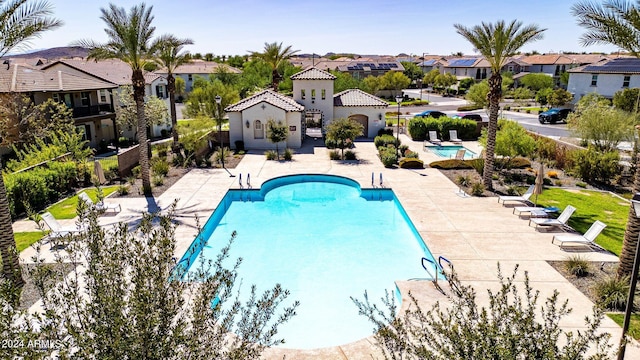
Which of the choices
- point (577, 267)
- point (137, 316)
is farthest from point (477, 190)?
A: point (137, 316)

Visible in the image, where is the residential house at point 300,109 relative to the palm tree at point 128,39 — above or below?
below

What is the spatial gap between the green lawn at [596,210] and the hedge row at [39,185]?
887 inches

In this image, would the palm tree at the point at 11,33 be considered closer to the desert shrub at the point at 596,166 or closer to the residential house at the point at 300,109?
the residential house at the point at 300,109

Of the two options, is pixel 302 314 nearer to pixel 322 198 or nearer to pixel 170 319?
pixel 170 319

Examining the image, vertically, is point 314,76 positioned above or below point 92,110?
above

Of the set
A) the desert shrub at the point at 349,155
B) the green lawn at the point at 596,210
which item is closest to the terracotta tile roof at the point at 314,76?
the desert shrub at the point at 349,155

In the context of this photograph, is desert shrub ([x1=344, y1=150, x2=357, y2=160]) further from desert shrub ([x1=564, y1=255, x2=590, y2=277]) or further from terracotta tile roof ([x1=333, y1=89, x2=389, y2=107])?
desert shrub ([x1=564, y1=255, x2=590, y2=277])

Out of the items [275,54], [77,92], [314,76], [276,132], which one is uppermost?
[275,54]

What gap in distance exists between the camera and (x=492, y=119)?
73.6ft

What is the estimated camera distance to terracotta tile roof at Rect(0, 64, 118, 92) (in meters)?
29.4

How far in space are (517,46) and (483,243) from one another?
10978mm

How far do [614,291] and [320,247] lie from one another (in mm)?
10236

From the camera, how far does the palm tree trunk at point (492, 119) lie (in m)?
22.3

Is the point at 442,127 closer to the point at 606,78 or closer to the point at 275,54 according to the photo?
the point at 275,54
